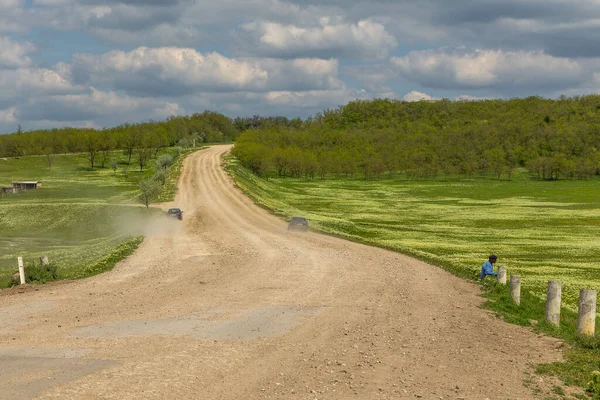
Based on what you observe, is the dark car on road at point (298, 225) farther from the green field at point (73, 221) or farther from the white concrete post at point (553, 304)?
the white concrete post at point (553, 304)

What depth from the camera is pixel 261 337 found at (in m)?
20.6

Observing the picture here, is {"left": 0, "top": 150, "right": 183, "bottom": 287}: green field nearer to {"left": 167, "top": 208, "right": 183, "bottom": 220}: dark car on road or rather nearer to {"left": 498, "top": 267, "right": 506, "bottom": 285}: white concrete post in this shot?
{"left": 167, "top": 208, "right": 183, "bottom": 220}: dark car on road

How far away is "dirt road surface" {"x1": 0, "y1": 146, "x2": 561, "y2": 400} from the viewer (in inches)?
633

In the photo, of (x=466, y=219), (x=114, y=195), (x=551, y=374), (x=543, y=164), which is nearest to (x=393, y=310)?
(x=551, y=374)

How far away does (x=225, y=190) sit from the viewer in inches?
3949

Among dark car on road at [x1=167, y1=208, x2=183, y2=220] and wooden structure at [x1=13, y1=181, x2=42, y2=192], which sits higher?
dark car on road at [x1=167, y1=208, x2=183, y2=220]

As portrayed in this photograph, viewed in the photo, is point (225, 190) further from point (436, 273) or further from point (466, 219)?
point (436, 273)

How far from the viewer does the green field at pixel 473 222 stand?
45.3 metres

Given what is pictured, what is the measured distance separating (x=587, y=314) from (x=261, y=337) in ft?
37.9

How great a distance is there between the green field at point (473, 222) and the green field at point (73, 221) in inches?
764

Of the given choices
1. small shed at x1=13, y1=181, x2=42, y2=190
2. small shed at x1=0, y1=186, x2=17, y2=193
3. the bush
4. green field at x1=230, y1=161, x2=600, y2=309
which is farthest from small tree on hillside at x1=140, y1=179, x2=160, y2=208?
the bush

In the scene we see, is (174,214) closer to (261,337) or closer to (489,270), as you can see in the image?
(489,270)

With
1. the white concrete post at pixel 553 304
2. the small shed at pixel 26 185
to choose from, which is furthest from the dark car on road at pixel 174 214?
the small shed at pixel 26 185

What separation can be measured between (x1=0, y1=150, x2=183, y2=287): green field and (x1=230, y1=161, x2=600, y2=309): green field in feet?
63.7
